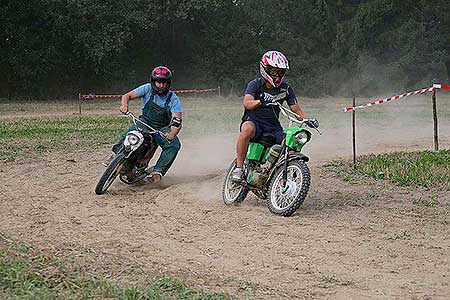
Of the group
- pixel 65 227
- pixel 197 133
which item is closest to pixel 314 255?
pixel 65 227

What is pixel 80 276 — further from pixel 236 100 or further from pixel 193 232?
pixel 236 100

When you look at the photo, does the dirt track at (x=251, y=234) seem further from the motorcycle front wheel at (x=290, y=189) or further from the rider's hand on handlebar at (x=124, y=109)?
the rider's hand on handlebar at (x=124, y=109)

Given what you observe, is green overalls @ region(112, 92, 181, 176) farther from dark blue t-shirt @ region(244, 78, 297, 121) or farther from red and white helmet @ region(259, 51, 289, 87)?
red and white helmet @ region(259, 51, 289, 87)

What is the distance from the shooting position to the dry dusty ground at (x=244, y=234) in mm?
5805

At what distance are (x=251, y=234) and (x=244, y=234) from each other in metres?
0.07

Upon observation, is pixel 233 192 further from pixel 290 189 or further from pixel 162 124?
pixel 162 124

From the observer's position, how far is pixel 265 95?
350 inches

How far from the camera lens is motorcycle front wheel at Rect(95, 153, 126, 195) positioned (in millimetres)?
9758

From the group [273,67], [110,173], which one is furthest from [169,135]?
[273,67]

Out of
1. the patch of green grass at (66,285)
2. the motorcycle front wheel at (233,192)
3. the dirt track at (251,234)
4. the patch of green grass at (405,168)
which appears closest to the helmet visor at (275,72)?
the motorcycle front wheel at (233,192)

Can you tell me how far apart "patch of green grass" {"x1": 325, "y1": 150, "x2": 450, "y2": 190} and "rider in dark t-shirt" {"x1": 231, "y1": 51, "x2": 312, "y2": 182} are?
7.46 feet

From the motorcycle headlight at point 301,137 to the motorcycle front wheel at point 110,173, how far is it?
2676 mm

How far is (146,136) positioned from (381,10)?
38423 millimetres

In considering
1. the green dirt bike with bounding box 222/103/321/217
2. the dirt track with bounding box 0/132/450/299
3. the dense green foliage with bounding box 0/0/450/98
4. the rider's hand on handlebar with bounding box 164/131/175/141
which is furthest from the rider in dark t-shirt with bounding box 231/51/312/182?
the dense green foliage with bounding box 0/0/450/98
